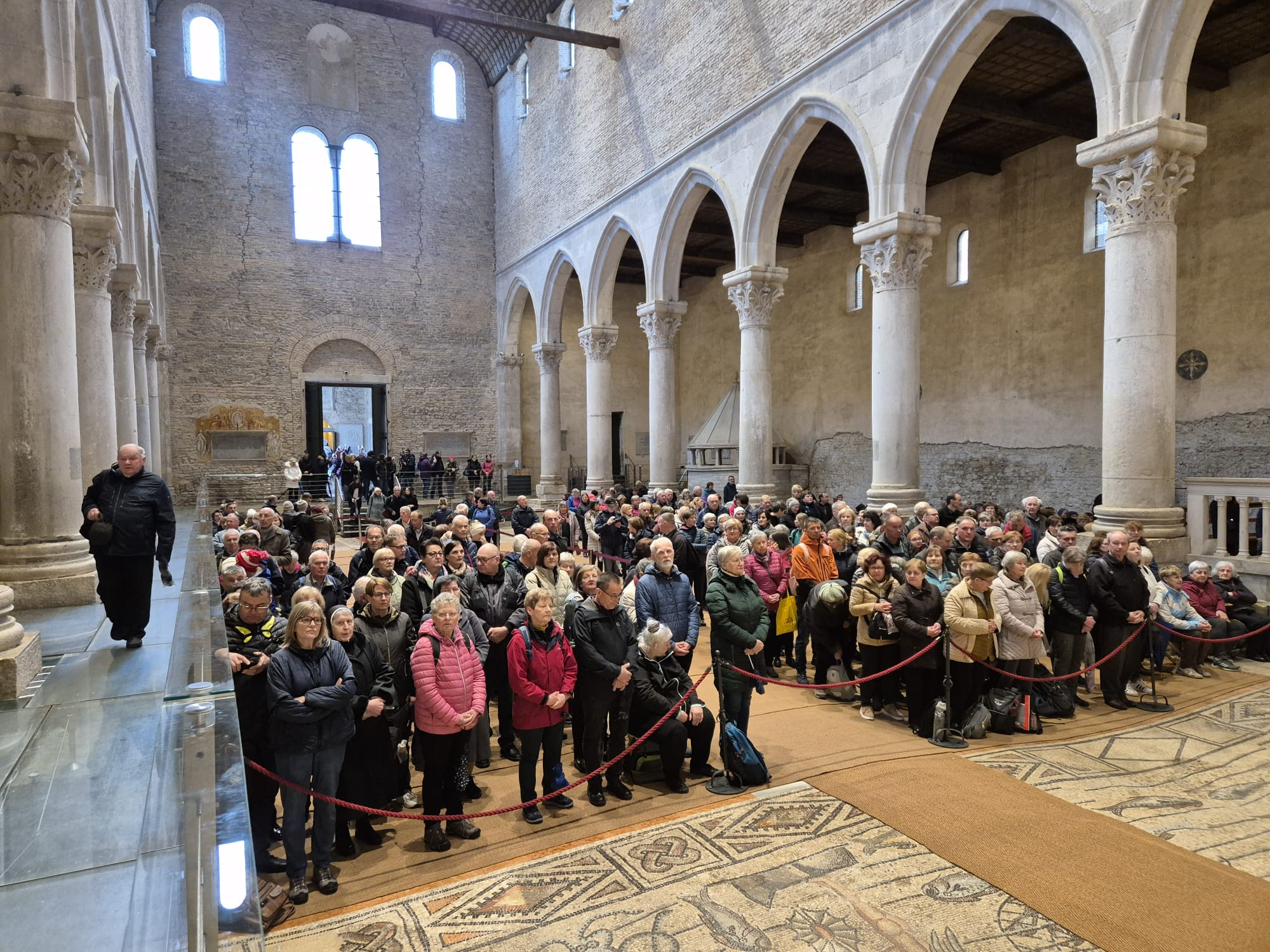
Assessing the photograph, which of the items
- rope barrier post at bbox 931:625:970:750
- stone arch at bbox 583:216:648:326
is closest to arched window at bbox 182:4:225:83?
stone arch at bbox 583:216:648:326

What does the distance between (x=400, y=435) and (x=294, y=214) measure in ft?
23.8

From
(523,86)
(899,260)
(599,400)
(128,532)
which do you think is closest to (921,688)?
(128,532)

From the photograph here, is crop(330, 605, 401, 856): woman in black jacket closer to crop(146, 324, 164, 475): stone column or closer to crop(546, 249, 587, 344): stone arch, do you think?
crop(146, 324, 164, 475): stone column

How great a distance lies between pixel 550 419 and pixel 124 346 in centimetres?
1204

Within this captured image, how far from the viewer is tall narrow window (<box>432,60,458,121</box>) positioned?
25.5m

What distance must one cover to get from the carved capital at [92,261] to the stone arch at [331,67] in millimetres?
17560

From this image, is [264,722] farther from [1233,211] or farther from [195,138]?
[195,138]

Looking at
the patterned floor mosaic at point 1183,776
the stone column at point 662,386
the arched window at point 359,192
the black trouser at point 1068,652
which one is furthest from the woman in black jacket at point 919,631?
the arched window at point 359,192

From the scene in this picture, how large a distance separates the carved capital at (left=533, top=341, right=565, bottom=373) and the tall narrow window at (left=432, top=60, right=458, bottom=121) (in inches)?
352

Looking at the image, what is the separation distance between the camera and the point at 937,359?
686 inches

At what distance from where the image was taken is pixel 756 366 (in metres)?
14.6

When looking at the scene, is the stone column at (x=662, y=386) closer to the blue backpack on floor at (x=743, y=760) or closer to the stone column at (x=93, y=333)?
the stone column at (x=93, y=333)

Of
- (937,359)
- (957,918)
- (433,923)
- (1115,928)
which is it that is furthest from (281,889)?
(937,359)

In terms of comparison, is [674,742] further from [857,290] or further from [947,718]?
[857,290]
